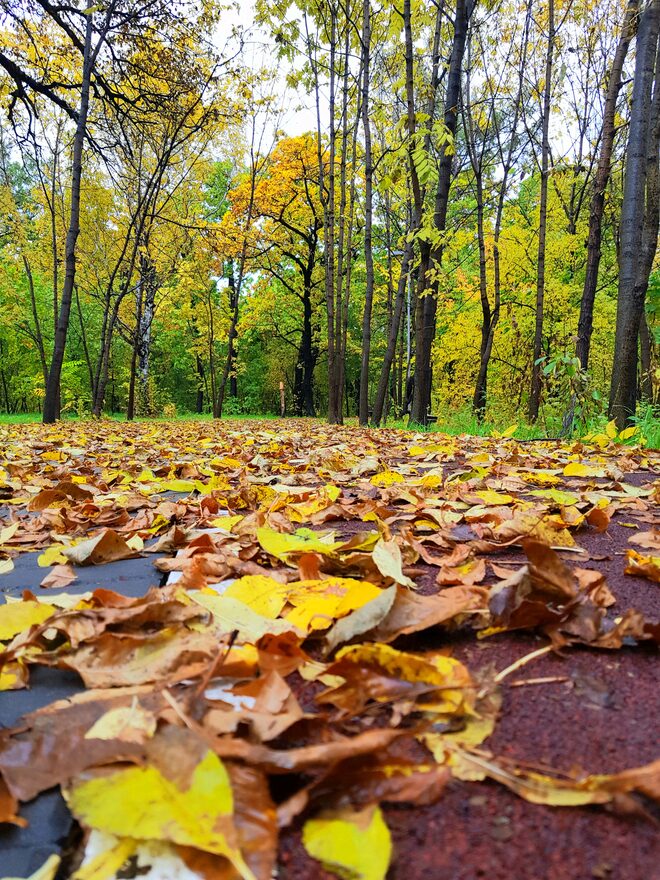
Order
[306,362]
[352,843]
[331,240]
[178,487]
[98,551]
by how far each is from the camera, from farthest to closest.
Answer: [306,362], [331,240], [178,487], [98,551], [352,843]

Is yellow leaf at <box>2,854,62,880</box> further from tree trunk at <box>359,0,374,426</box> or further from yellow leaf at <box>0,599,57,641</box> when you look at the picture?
tree trunk at <box>359,0,374,426</box>

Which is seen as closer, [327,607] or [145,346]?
[327,607]

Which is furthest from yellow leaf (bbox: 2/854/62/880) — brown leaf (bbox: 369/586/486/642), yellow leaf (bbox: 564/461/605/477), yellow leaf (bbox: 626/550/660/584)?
yellow leaf (bbox: 564/461/605/477)

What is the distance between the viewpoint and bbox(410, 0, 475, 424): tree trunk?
21.1 ft

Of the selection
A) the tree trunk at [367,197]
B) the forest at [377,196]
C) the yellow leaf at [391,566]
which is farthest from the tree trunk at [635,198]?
the yellow leaf at [391,566]

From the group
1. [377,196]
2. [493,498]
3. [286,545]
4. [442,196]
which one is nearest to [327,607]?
[286,545]

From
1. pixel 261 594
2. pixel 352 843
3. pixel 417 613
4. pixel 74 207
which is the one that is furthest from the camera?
pixel 74 207

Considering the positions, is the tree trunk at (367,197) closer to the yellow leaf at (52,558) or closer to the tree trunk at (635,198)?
the tree trunk at (635,198)

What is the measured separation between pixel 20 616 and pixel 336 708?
0.57m

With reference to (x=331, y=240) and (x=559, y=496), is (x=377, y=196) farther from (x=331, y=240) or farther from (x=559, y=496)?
(x=559, y=496)

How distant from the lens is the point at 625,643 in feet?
2.59

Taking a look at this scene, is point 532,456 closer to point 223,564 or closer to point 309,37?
point 223,564

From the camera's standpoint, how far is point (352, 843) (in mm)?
451

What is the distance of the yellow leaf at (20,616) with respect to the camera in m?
0.87
